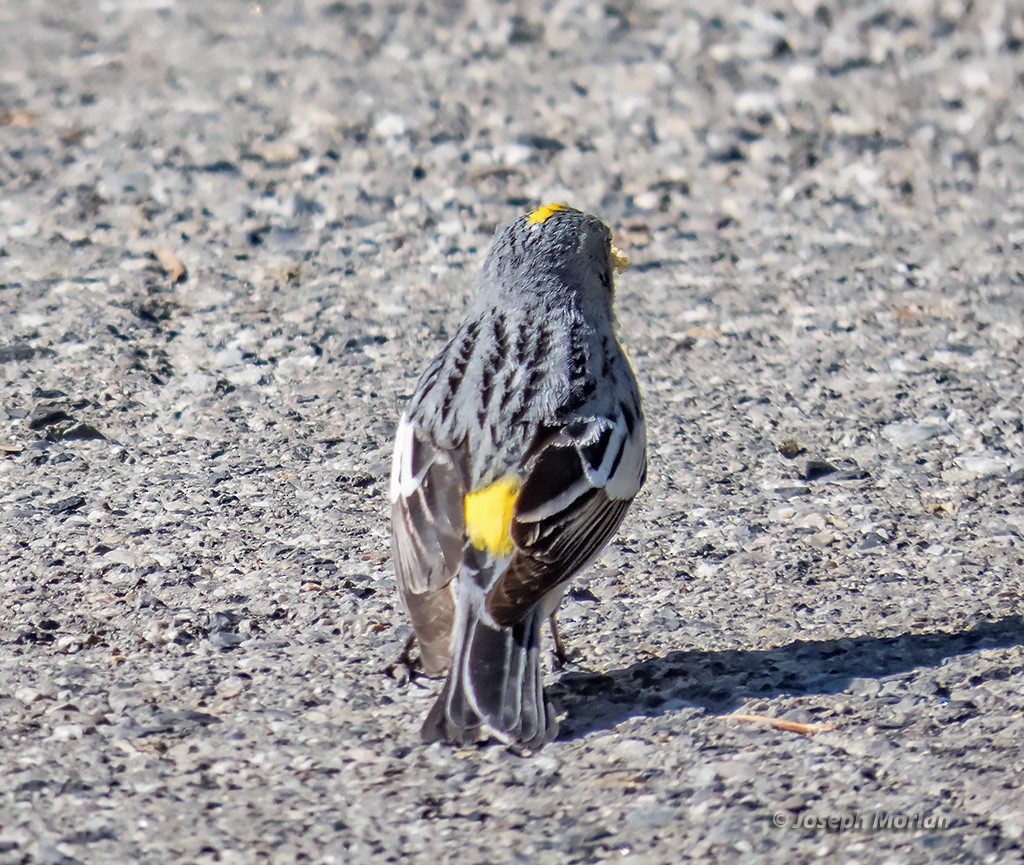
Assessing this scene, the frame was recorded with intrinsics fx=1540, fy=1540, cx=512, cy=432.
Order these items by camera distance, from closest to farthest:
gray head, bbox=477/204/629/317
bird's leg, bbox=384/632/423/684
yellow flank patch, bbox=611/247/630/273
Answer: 1. bird's leg, bbox=384/632/423/684
2. gray head, bbox=477/204/629/317
3. yellow flank patch, bbox=611/247/630/273

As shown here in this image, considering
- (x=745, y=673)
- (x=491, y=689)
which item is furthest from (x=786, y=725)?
(x=491, y=689)

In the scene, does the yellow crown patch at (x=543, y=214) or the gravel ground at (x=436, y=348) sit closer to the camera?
the gravel ground at (x=436, y=348)

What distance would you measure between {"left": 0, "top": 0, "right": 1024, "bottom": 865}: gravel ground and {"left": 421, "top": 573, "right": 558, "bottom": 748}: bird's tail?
12 cm

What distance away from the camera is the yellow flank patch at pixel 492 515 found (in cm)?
436

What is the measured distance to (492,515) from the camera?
4.43 meters

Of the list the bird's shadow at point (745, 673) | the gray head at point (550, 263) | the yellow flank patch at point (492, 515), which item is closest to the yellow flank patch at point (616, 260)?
the gray head at point (550, 263)

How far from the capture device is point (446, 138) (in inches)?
348

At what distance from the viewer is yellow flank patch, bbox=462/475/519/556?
436 cm

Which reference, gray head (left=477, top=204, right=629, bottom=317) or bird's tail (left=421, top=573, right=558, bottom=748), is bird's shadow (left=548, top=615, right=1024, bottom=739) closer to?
bird's tail (left=421, top=573, right=558, bottom=748)

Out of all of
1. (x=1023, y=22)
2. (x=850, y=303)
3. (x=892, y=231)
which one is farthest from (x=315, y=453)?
(x=1023, y=22)

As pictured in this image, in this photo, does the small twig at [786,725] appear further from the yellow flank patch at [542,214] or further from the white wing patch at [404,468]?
the yellow flank patch at [542,214]

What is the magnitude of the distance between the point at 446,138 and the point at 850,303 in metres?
2.68

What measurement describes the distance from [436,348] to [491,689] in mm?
3046

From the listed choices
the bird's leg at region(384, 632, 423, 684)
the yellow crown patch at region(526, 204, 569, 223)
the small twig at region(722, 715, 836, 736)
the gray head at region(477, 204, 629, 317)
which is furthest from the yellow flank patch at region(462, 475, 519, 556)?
the yellow crown patch at region(526, 204, 569, 223)
